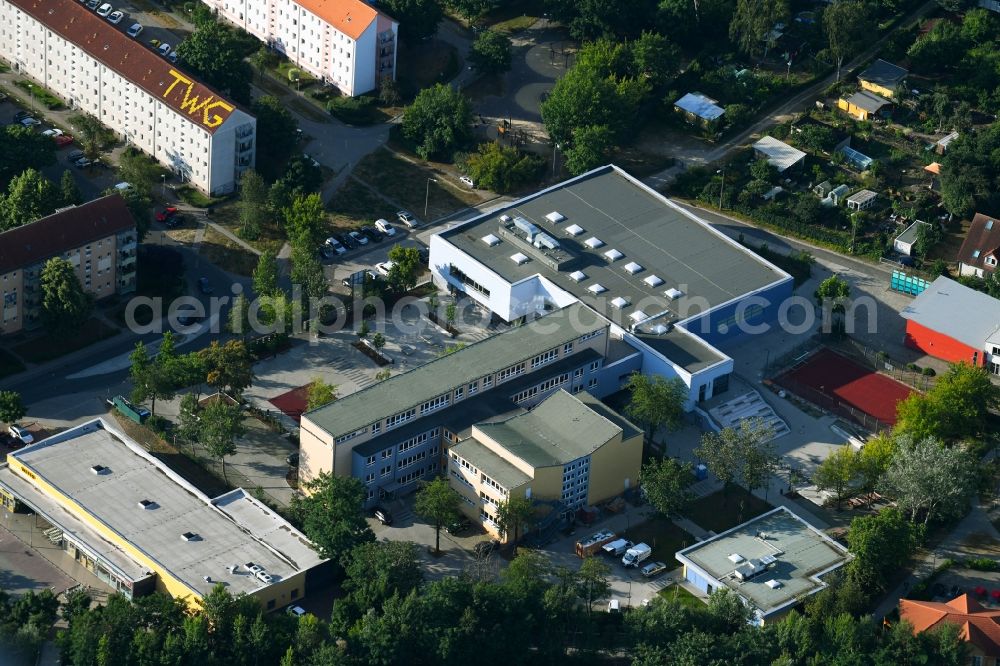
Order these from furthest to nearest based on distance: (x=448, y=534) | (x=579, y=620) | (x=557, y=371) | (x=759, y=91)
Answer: (x=759, y=91)
(x=557, y=371)
(x=448, y=534)
(x=579, y=620)

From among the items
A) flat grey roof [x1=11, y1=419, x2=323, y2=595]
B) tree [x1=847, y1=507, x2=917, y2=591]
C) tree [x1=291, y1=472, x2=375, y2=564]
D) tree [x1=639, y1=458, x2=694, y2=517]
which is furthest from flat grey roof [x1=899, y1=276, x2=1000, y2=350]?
flat grey roof [x1=11, y1=419, x2=323, y2=595]

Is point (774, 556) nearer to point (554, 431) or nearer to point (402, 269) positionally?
point (554, 431)

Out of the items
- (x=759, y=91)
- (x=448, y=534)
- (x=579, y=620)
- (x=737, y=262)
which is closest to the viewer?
(x=579, y=620)

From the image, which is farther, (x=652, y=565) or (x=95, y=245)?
(x=95, y=245)

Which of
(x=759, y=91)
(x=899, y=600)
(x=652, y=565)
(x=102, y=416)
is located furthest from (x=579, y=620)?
(x=759, y=91)

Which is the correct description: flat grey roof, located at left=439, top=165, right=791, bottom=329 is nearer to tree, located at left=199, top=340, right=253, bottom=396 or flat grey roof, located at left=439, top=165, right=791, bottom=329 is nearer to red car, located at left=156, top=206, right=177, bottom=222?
tree, located at left=199, top=340, right=253, bottom=396

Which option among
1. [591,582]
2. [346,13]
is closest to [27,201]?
[346,13]

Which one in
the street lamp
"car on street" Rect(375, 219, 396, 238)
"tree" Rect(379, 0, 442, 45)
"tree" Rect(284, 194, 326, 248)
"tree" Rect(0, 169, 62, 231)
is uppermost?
"tree" Rect(379, 0, 442, 45)

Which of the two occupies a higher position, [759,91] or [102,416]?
[759,91]

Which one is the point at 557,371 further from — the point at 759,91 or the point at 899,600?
the point at 759,91
